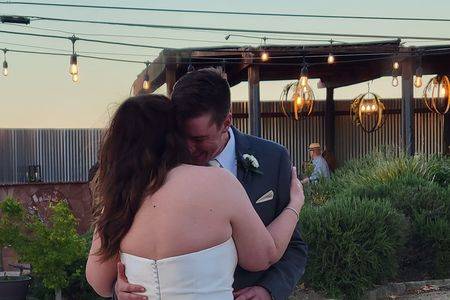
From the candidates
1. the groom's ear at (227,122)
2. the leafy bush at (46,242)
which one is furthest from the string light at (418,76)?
the groom's ear at (227,122)

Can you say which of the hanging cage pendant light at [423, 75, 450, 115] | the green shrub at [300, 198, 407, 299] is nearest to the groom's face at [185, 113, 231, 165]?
the green shrub at [300, 198, 407, 299]

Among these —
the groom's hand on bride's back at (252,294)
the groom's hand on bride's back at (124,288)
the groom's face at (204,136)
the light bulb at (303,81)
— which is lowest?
the groom's hand on bride's back at (252,294)

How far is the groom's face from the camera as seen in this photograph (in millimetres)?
2029

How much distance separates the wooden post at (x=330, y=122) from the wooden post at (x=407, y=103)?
151 inches

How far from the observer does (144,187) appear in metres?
1.92

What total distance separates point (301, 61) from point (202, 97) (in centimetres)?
1234

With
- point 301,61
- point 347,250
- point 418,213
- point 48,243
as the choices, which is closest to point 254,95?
point 301,61

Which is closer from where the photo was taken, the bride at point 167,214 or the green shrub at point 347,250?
the bride at point 167,214

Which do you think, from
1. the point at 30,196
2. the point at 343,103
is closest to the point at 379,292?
the point at 30,196

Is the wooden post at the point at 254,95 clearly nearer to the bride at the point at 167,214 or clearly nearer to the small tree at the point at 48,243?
the small tree at the point at 48,243

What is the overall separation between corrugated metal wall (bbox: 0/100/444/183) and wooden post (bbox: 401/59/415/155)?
282 centimetres

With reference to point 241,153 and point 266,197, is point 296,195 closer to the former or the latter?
point 266,197

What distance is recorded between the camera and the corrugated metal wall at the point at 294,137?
612 inches

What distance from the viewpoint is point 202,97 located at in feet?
6.68
